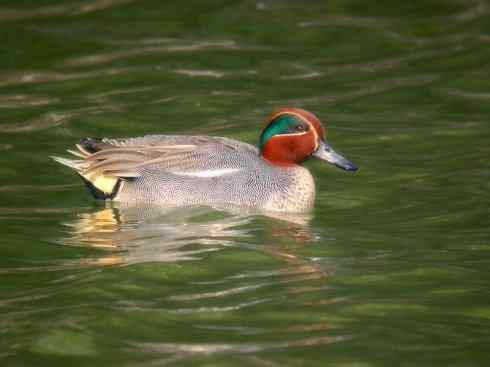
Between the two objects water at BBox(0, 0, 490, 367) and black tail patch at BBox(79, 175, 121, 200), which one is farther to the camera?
black tail patch at BBox(79, 175, 121, 200)

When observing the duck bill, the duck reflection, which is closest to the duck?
the duck bill

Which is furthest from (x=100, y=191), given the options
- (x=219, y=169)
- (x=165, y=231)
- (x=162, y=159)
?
(x=165, y=231)

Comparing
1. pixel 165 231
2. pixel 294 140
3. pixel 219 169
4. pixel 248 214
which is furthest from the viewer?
pixel 294 140

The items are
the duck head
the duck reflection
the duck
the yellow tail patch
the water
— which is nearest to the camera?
the water

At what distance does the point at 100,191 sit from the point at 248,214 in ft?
3.93

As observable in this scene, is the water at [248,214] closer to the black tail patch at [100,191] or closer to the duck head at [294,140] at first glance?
the black tail patch at [100,191]

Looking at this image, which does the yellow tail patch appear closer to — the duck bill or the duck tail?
the duck tail

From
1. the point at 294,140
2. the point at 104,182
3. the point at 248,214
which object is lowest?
the point at 248,214

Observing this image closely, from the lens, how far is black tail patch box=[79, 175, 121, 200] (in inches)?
384

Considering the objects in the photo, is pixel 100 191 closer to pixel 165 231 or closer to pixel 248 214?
pixel 165 231

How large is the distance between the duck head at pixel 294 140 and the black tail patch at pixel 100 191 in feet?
3.70

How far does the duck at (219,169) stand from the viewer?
9.50m

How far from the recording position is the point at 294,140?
9.70 m

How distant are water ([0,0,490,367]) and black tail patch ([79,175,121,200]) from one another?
89mm
